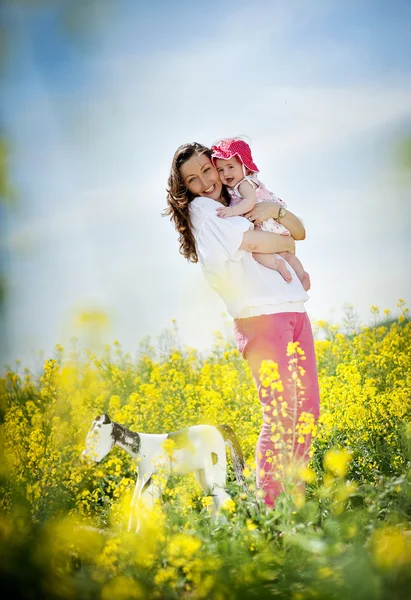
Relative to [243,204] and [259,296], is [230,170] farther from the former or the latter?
[259,296]

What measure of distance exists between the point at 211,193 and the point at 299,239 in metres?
0.48

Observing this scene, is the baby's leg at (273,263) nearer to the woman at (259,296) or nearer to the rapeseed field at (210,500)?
the woman at (259,296)

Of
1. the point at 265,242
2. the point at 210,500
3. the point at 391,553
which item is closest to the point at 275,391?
the point at 210,500

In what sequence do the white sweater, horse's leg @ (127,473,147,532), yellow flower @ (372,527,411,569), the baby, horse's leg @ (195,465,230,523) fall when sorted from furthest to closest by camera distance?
1. the baby
2. horse's leg @ (195,465,230,523)
3. the white sweater
4. horse's leg @ (127,473,147,532)
5. yellow flower @ (372,527,411,569)

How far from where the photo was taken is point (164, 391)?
425cm

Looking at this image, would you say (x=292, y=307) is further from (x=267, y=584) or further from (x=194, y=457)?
(x=267, y=584)

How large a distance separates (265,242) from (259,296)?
0.22 meters

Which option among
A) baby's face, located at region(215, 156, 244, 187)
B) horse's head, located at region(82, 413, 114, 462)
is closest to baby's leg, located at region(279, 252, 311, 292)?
baby's face, located at region(215, 156, 244, 187)

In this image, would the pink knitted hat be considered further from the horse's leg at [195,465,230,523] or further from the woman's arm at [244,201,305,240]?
the horse's leg at [195,465,230,523]

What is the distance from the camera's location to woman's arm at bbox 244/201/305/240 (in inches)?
111

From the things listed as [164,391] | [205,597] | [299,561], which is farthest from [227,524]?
[164,391]

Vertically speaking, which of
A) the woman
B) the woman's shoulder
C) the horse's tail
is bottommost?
the horse's tail

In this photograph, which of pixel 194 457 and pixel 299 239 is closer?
pixel 194 457

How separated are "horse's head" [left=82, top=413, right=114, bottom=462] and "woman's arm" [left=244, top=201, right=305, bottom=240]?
106 centimetres
